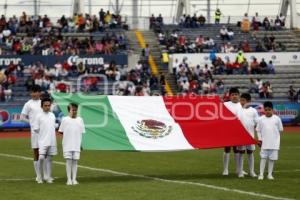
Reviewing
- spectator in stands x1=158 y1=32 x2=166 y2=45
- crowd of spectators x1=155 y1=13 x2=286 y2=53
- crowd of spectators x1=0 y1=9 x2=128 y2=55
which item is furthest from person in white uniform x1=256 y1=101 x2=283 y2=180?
spectator in stands x1=158 y1=32 x2=166 y2=45

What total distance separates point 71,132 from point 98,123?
1.70 metres

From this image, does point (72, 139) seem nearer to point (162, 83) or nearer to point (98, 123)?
point (98, 123)

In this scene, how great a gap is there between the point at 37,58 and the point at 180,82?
790cm

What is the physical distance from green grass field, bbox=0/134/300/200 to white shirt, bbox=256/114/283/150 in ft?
2.41

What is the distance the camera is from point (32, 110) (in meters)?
17.1

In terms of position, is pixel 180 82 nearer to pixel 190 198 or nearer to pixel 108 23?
pixel 108 23

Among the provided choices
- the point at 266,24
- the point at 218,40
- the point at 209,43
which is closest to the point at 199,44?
the point at 209,43

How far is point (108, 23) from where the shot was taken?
53.4 metres

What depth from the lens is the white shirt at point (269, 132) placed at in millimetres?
16844

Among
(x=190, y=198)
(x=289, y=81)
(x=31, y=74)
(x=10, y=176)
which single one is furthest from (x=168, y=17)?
(x=190, y=198)

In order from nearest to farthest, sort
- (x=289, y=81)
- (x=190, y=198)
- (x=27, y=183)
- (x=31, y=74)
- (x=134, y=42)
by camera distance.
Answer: (x=190, y=198), (x=27, y=183), (x=31, y=74), (x=289, y=81), (x=134, y=42)

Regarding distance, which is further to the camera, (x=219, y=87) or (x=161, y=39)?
(x=161, y=39)

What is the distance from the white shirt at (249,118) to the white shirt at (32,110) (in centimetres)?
432

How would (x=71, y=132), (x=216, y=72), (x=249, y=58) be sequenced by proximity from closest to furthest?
(x=71, y=132) → (x=216, y=72) → (x=249, y=58)
